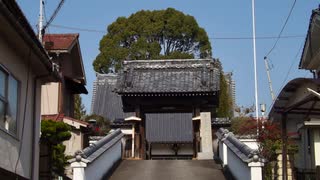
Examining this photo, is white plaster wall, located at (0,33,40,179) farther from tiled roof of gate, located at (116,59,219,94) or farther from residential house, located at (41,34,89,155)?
tiled roof of gate, located at (116,59,219,94)

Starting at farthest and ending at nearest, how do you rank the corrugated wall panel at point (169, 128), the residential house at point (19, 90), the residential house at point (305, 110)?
the corrugated wall panel at point (169, 128), the residential house at point (305, 110), the residential house at point (19, 90)

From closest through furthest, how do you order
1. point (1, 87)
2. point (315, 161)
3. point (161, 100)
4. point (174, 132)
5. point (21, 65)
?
1. point (1, 87)
2. point (21, 65)
3. point (315, 161)
4. point (161, 100)
5. point (174, 132)

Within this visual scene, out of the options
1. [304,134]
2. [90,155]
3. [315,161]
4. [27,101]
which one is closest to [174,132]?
[304,134]

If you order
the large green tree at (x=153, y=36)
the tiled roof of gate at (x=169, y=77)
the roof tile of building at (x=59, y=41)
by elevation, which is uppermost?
the large green tree at (x=153, y=36)

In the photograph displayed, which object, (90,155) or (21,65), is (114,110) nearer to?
(90,155)

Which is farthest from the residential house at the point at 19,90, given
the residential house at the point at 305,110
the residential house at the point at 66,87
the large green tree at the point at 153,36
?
the large green tree at the point at 153,36

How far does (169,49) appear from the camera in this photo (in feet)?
174

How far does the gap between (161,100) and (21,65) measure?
56.4 ft

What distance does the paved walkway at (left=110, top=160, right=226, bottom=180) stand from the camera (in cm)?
2009

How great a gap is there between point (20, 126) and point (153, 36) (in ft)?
128

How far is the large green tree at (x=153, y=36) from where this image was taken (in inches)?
2078

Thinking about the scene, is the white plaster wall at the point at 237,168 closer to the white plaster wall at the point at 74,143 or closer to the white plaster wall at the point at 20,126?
the white plaster wall at the point at 20,126

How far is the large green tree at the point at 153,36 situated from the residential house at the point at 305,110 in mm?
24118

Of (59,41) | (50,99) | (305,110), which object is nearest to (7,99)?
(305,110)
